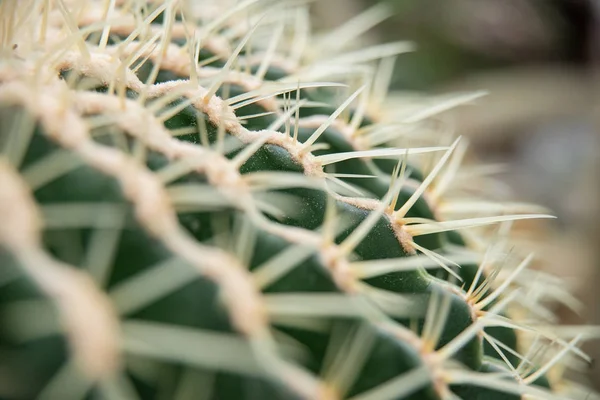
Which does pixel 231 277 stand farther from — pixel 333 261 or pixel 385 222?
pixel 385 222

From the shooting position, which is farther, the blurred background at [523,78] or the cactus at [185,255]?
the blurred background at [523,78]

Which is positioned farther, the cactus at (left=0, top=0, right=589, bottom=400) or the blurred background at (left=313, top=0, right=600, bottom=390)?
the blurred background at (left=313, top=0, right=600, bottom=390)

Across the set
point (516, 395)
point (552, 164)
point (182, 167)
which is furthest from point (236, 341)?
point (552, 164)

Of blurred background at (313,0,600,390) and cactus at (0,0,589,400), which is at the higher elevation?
cactus at (0,0,589,400)

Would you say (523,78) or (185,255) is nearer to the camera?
(185,255)

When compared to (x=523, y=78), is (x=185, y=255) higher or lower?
higher
